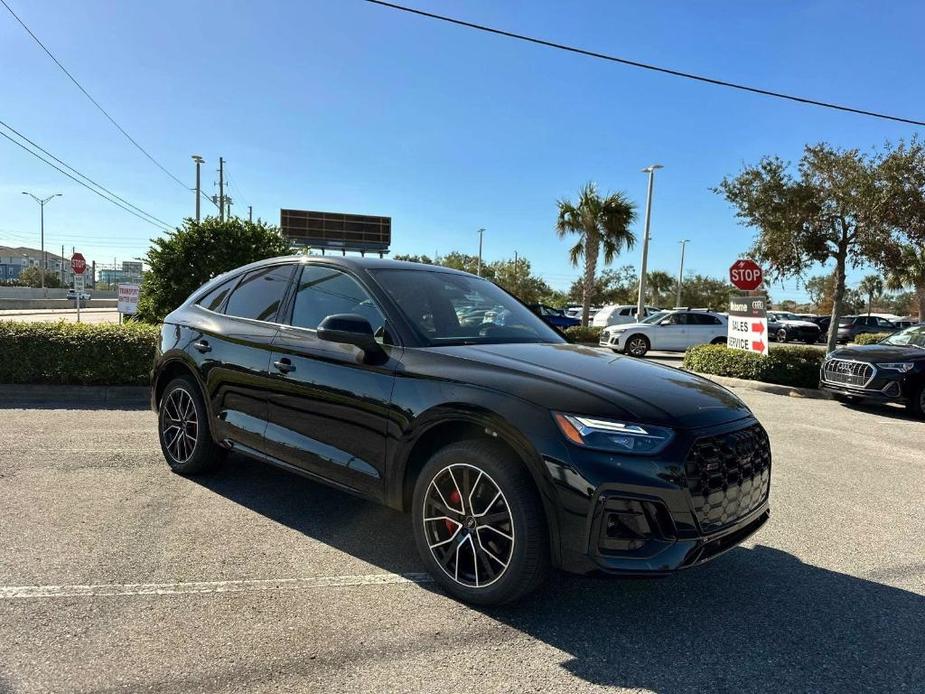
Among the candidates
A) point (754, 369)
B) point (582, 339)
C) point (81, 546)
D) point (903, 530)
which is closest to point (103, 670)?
point (81, 546)

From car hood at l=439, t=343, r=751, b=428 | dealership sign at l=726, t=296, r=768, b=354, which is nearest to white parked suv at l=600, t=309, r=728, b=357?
dealership sign at l=726, t=296, r=768, b=354

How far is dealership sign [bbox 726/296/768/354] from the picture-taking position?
1172cm

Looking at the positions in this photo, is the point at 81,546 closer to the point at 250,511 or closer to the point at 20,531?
the point at 20,531

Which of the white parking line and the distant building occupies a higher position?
the distant building

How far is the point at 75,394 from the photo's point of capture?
26.2 ft

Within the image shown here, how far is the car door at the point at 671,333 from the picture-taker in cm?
1884

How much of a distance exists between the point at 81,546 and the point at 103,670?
4.49 feet

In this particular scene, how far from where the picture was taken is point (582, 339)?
1986cm

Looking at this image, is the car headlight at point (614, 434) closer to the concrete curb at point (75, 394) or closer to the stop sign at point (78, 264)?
the concrete curb at point (75, 394)

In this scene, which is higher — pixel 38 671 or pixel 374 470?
pixel 374 470

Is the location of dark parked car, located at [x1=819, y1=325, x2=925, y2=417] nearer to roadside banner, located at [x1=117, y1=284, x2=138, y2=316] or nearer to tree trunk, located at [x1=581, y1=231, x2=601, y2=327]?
tree trunk, located at [x1=581, y1=231, x2=601, y2=327]

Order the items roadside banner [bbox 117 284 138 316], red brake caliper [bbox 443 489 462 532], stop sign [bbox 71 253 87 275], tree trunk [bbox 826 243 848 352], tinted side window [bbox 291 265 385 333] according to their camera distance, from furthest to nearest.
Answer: stop sign [bbox 71 253 87 275] → roadside banner [bbox 117 284 138 316] → tree trunk [bbox 826 243 848 352] → tinted side window [bbox 291 265 385 333] → red brake caliper [bbox 443 489 462 532]

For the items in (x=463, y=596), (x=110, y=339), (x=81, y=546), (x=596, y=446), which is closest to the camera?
(x=596, y=446)

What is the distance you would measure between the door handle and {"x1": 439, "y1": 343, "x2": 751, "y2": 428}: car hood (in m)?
1.10
